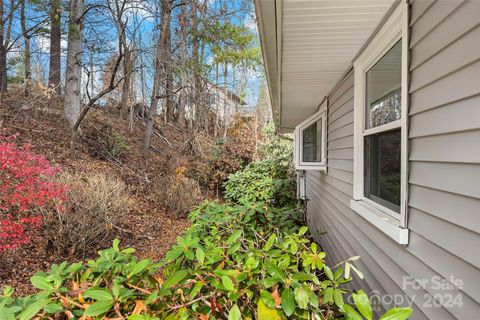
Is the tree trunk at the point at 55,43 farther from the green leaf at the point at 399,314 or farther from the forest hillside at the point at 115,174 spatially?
the green leaf at the point at 399,314

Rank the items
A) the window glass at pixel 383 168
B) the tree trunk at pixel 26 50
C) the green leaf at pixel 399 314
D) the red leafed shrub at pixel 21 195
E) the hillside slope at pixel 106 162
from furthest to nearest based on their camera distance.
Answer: the tree trunk at pixel 26 50 < the hillside slope at pixel 106 162 < the red leafed shrub at pixel 21 195 < the window glass at pixel 383 168 < the green leaf at pixel 399 314

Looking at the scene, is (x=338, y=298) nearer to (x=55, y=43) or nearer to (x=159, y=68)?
(x=159, y=68)

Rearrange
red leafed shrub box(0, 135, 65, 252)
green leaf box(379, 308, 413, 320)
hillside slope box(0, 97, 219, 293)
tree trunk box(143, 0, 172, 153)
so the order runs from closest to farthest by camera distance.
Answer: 1. green leaf box(379, 308, 413, 320)
2. red leafed shrub box(0, 135, 65, 252)
3. hillside slope box(0, 97, 219, 293)
4. tree trunk box(143, 0, 172, 153)

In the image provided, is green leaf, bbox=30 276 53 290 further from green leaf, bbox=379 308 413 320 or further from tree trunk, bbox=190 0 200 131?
tree trunk, bbox=190 0 200 131

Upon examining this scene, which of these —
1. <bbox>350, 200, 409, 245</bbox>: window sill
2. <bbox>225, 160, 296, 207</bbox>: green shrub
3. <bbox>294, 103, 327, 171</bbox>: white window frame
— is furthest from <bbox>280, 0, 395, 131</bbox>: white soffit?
<bbox>225, 160, 296, 207</bbox>: green shrub

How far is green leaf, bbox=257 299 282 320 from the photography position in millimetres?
1236

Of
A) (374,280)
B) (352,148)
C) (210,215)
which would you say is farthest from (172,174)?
(374,280)

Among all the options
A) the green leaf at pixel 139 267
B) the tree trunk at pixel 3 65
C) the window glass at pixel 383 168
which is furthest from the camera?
the tree trunk at pixel 3 65

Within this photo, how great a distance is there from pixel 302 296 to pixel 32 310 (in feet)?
3.66

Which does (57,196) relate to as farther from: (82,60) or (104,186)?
(82,60)

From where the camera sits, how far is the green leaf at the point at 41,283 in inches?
52.5

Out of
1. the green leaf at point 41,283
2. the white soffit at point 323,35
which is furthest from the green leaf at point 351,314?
the white soffit at point 323,35

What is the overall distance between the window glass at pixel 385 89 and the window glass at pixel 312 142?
256 centimetres

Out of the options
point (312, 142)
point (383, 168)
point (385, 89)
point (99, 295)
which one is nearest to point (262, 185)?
point (312, 142)
